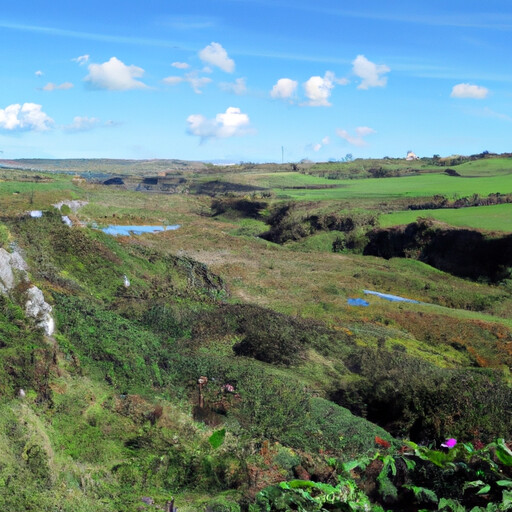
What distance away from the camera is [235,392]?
12.0 metres

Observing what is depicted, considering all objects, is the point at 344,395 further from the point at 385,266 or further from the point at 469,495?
the point at 385,266

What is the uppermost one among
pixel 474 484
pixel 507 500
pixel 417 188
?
pixel 417 188

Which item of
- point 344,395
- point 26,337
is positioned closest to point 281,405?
point 344,395

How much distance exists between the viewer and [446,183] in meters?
76.4

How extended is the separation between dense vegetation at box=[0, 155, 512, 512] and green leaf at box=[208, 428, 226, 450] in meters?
0.05

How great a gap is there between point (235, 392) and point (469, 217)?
41.7 metres

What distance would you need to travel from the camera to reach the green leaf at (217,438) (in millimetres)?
8961

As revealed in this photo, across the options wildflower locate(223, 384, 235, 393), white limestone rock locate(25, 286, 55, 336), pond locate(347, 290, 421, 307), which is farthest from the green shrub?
pond locate(347, 290, 421, 307)

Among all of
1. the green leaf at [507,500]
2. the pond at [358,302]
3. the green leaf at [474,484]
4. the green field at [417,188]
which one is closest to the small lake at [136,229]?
the green field at [417,188]

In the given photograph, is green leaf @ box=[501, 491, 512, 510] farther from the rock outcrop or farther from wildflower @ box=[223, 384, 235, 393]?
the rock outcrop

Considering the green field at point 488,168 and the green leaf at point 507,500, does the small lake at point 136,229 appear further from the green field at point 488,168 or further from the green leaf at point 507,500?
the green field at point 488,168

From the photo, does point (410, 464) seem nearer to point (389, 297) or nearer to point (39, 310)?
point (39, 310)

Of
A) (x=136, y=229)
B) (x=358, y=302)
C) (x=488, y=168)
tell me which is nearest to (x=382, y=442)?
(x=358, y=302)

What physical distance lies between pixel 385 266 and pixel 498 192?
28068 millimetres
